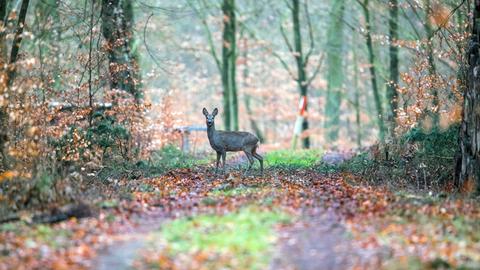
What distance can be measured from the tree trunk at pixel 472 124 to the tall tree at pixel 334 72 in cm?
2018

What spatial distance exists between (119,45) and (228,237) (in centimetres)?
1157

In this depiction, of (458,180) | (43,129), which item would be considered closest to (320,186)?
(458,180)

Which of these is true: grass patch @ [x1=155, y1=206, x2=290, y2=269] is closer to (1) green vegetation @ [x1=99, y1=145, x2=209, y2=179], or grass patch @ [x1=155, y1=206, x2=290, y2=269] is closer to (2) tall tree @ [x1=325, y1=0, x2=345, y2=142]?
(1) green vegetation @ [x1=99, y1=145, x2=209, y2=179]

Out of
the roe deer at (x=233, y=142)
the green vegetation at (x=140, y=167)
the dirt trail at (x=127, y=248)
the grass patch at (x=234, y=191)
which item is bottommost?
the dirt trail at (x=127, y=248)

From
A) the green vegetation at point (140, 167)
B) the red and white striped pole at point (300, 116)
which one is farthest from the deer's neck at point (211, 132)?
the red and white striped pole at point (300, 116)

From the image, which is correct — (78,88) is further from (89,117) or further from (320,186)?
(320,186)

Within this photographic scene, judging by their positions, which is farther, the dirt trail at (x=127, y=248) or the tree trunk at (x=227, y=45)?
the tree trunk at (x=227, y=45)

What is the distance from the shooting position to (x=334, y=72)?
39.0 meters

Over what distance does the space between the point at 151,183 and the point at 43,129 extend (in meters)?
2.42

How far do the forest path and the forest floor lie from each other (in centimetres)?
2

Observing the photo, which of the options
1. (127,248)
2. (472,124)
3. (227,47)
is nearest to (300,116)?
(227,47)

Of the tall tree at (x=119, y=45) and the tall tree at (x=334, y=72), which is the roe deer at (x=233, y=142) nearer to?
the tall tree at (x=119, y=45)

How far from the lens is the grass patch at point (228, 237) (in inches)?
366

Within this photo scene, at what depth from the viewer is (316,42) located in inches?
1698
